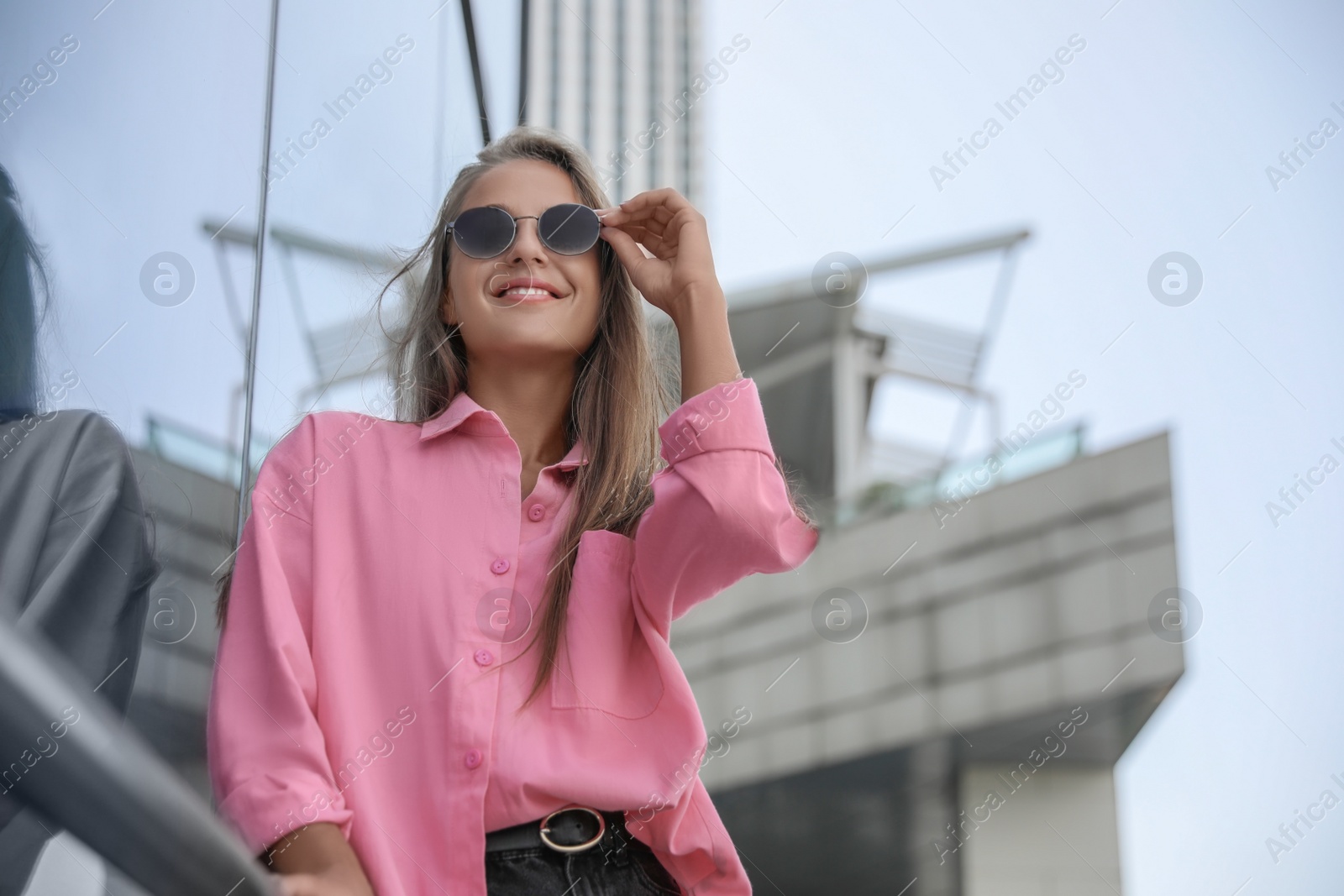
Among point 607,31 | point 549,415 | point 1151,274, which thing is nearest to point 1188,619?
point 1151,274

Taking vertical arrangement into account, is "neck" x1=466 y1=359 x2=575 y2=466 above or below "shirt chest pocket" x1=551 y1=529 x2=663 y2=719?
above

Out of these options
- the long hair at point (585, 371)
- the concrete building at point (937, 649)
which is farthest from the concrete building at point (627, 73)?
the long hair at point (585, 371)

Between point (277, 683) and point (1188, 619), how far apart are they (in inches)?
490

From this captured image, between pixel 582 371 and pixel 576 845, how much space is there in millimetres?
650

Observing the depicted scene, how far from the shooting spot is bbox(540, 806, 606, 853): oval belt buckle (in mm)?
1066

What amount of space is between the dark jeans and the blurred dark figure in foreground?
38cm

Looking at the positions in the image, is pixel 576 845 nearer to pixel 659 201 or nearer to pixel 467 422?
pixel 467 422

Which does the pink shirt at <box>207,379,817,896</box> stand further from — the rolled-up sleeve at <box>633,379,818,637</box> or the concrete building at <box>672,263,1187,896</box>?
the concrete building at <box>672,263,1187,896</box>

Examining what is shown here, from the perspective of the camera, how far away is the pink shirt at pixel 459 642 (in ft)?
3.41

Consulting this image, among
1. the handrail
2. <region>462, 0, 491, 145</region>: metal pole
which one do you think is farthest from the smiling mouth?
<region>462, 0, 491, 145</region>: metal pole

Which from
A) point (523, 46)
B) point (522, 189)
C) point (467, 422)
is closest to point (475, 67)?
point (523, 46)

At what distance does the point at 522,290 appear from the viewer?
144 cm

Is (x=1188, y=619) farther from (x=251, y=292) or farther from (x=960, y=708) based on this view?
(x=251, y=292)

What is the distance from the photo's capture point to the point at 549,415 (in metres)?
1.48
